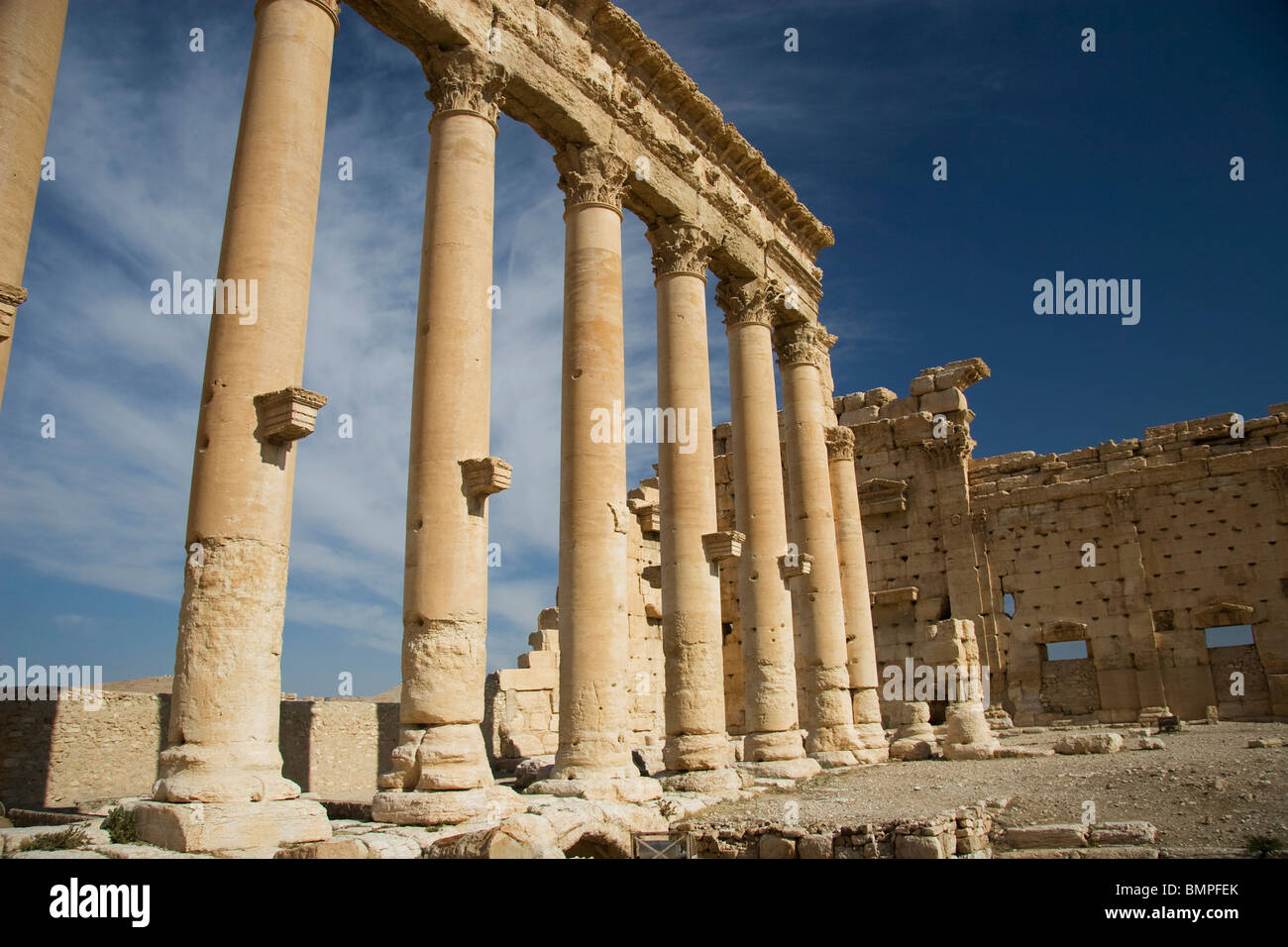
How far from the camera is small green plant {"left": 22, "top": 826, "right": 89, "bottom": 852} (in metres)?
7.35

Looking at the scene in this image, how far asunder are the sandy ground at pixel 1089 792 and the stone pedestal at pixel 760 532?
138 cm

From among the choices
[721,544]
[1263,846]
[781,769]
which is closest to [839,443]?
[721,544]

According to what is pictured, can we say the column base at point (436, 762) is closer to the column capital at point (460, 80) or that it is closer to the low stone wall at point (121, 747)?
the low stone wall at point (121, 747)

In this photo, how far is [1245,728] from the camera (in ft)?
69.9

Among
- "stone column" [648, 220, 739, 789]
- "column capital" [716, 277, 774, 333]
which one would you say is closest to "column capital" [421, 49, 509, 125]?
"stone column" [648, 220, 739, 789]

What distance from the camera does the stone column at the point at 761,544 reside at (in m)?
16.4

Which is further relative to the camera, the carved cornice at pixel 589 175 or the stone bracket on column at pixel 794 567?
the stone bracket on column at pixel 794 567

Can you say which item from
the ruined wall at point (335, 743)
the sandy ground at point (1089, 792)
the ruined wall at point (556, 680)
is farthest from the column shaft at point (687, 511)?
the ruined wall at point (335, 743)

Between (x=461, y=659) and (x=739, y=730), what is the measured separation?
17549mm

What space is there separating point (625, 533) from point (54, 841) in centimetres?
782

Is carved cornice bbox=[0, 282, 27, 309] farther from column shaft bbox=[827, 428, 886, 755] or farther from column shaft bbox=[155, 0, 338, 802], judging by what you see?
column shaft bbox=[827, 428, 886, 755]

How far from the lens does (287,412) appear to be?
866 centimetres

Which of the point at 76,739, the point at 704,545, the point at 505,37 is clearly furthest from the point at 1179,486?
the point at 76,739
